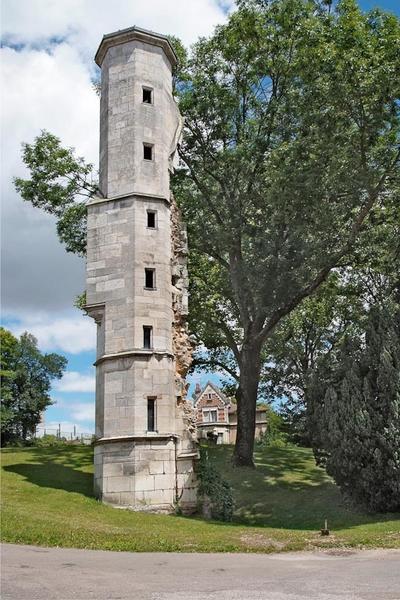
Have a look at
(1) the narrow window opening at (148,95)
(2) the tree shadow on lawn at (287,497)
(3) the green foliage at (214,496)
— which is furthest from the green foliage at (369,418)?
(1) the narrow window opening at (148,95)

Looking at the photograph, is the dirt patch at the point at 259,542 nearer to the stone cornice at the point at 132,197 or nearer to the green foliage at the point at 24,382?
the stone cornice at the point at 132,197

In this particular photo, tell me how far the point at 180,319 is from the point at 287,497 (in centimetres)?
805

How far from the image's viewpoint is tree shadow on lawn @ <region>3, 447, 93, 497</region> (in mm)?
23578

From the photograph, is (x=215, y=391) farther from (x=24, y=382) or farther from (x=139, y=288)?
(x=139, y=288)

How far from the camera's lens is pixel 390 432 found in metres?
20.6

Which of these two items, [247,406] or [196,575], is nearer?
[196,575]

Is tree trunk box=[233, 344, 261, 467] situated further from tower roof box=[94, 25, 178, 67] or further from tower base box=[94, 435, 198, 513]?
tower roof box=[94, 25, 178, 67]

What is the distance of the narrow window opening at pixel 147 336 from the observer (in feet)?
76.9

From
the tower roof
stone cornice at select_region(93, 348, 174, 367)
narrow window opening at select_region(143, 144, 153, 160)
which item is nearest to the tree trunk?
stone cornice at select_region(93, 348, 174, 367)

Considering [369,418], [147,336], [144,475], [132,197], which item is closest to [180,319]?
[147,336]

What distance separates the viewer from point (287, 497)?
25.6m

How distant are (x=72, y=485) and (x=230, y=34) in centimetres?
1967

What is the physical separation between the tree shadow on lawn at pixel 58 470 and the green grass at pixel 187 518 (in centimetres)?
4

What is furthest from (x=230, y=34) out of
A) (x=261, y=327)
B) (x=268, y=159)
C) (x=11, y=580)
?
(x=11, y=580)
